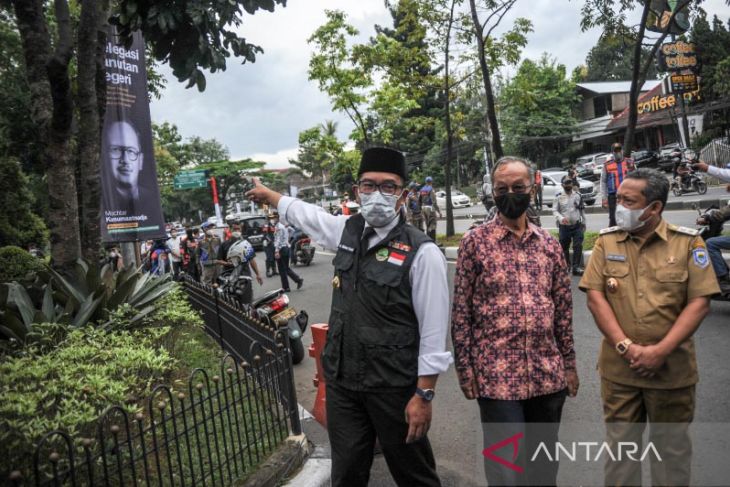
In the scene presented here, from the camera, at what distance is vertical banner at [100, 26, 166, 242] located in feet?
30.9

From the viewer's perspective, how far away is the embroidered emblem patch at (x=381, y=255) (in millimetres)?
2596

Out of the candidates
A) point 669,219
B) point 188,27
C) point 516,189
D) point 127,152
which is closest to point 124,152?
point 127,152

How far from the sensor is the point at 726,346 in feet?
17.6

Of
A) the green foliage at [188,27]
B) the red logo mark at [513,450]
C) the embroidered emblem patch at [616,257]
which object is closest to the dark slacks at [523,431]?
the red logo mark at [513,450]

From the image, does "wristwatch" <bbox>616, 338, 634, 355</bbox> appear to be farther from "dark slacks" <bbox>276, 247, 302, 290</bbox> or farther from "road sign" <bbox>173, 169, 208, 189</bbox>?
"road sign" <bbox>173, 169, 208, 189</bbox>

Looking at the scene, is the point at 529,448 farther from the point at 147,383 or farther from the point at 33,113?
the point at 33,113

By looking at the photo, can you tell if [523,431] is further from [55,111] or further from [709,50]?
[709,50]

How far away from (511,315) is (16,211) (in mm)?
18409

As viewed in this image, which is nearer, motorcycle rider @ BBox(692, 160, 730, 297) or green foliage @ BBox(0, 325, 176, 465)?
green foliage @ BBox(0, 325, 176, 465)

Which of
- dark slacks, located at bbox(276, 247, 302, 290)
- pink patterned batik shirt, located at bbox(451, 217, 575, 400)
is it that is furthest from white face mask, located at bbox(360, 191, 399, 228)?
dark slacks, located at bbox(276, 247, 302, 290)

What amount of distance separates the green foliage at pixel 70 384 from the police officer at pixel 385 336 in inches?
49.8

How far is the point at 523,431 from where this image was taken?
2.48m

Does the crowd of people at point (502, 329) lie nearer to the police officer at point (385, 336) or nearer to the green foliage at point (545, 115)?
the police officer at point (385, 336)

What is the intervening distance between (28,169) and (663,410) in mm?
25234
